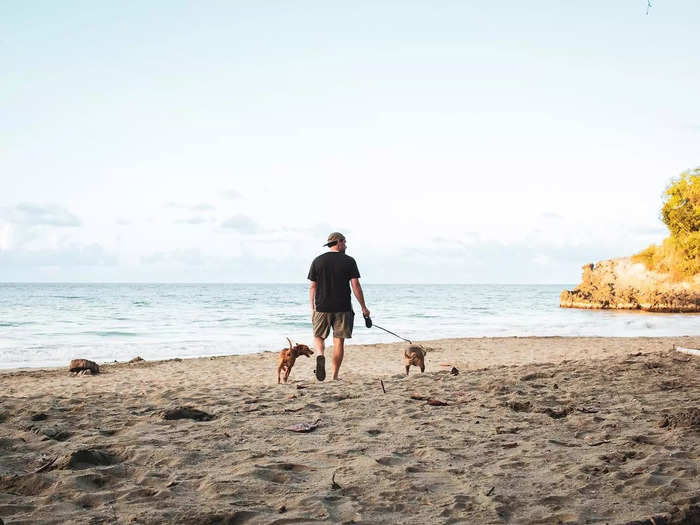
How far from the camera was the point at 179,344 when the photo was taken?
63.7 ft

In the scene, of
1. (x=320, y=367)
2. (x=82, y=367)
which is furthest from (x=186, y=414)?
(x=82, y=367)

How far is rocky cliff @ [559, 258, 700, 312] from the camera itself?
41438 mm

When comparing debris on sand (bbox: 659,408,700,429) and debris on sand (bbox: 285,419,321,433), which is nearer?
debris on sand (bbox: 659,408,700,429)

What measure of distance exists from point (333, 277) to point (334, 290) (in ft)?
0.59

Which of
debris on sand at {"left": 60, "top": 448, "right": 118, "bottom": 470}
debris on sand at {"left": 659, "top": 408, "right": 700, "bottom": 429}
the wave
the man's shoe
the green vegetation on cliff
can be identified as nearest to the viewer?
debris on sand at {"left": 60, "top": 448, "right": 118, "bottom": 470}

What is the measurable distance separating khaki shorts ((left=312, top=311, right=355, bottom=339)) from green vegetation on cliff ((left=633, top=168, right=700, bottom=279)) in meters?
39.8

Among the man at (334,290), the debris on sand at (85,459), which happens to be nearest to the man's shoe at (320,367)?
the man at (334,290)

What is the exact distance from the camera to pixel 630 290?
152ft

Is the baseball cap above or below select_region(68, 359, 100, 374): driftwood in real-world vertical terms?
above

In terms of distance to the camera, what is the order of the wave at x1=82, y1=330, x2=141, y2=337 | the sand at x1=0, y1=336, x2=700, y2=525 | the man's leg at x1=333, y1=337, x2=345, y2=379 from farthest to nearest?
the wave at x1=82, y1=330, x2=141, y2=337, the man's leg at x1=333, y1=337, x2=345, y2=379, the sand at x1=0, y1=336, x2=700, y2=525

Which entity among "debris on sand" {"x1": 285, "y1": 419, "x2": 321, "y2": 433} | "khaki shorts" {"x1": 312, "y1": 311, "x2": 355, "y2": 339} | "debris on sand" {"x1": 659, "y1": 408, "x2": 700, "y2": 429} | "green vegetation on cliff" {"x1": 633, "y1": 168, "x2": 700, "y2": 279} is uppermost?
"green vegetation on cliff" {"x1": 633, "y1": 168, "x2": 700, "y2": 279}

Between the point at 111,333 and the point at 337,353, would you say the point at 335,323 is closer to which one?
the point at 337,353

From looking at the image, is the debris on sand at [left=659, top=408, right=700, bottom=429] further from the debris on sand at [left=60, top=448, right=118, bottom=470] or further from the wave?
the wave

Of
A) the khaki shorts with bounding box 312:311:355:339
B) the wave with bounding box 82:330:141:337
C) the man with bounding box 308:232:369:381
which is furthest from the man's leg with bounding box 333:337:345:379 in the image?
the wave with bounding box 82:330:141:337
